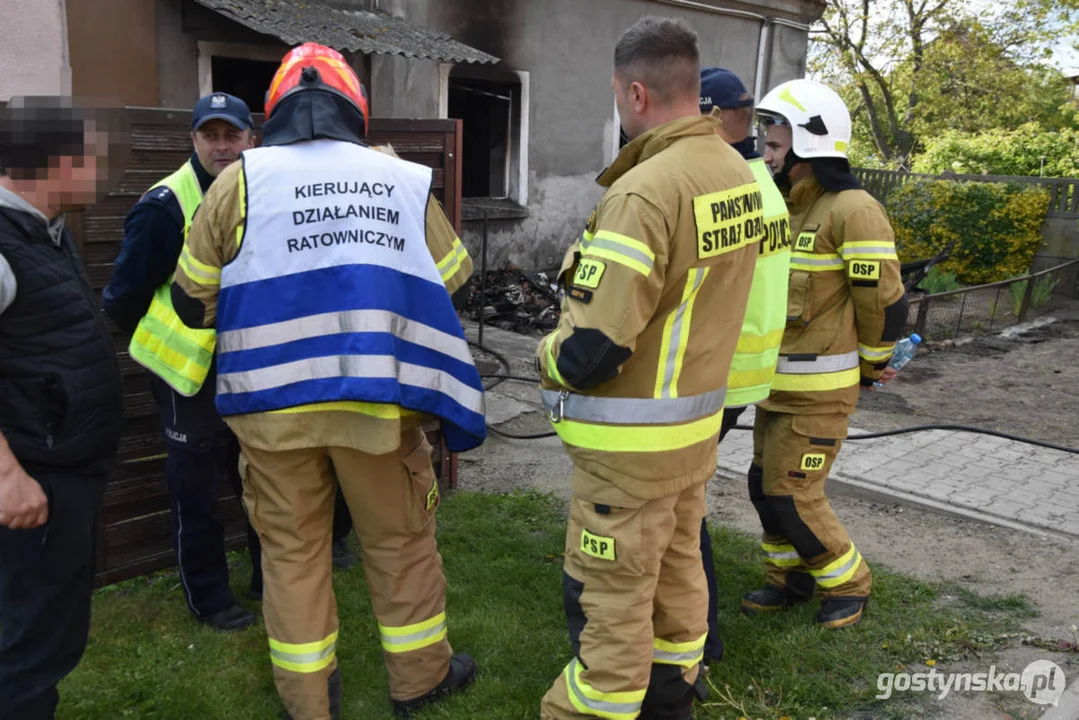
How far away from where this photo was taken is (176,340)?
10.1ft

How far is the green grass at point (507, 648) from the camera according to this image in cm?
312

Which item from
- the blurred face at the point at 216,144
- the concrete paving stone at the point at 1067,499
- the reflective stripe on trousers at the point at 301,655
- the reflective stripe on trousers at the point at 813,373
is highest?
the blurred face at the point at 216,144

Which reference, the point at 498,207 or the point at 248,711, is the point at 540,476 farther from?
the point at 498,207

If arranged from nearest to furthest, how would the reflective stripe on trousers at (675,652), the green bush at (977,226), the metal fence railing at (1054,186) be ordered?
the reflective stripe on trousers at (675,652) < the green bush at (977,226) < the metal fence railing at (1054,186)

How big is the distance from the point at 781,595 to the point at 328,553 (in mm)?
2046

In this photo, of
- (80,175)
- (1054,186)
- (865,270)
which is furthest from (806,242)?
(1054,186)

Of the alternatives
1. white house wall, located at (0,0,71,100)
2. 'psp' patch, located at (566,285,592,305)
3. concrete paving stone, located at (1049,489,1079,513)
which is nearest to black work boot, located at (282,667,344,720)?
'psp' patch, located at (566,285,592,305)

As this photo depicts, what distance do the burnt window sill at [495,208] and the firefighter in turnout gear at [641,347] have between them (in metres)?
8.60

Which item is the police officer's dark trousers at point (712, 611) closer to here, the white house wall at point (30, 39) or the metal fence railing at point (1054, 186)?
the white house wall at point (30, 39)

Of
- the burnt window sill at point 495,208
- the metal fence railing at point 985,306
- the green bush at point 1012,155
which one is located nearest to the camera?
the metal fence railing at point 985,306

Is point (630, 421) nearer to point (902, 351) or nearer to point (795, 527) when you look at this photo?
point (795, 527)

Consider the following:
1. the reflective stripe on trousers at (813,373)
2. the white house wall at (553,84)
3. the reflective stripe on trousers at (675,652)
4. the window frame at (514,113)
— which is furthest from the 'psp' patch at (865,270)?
the window frame at (514,113)

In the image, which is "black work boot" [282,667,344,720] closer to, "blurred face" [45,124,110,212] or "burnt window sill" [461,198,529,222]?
"blurred face" [45,124,110,212]

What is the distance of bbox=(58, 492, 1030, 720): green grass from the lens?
3.12 m
